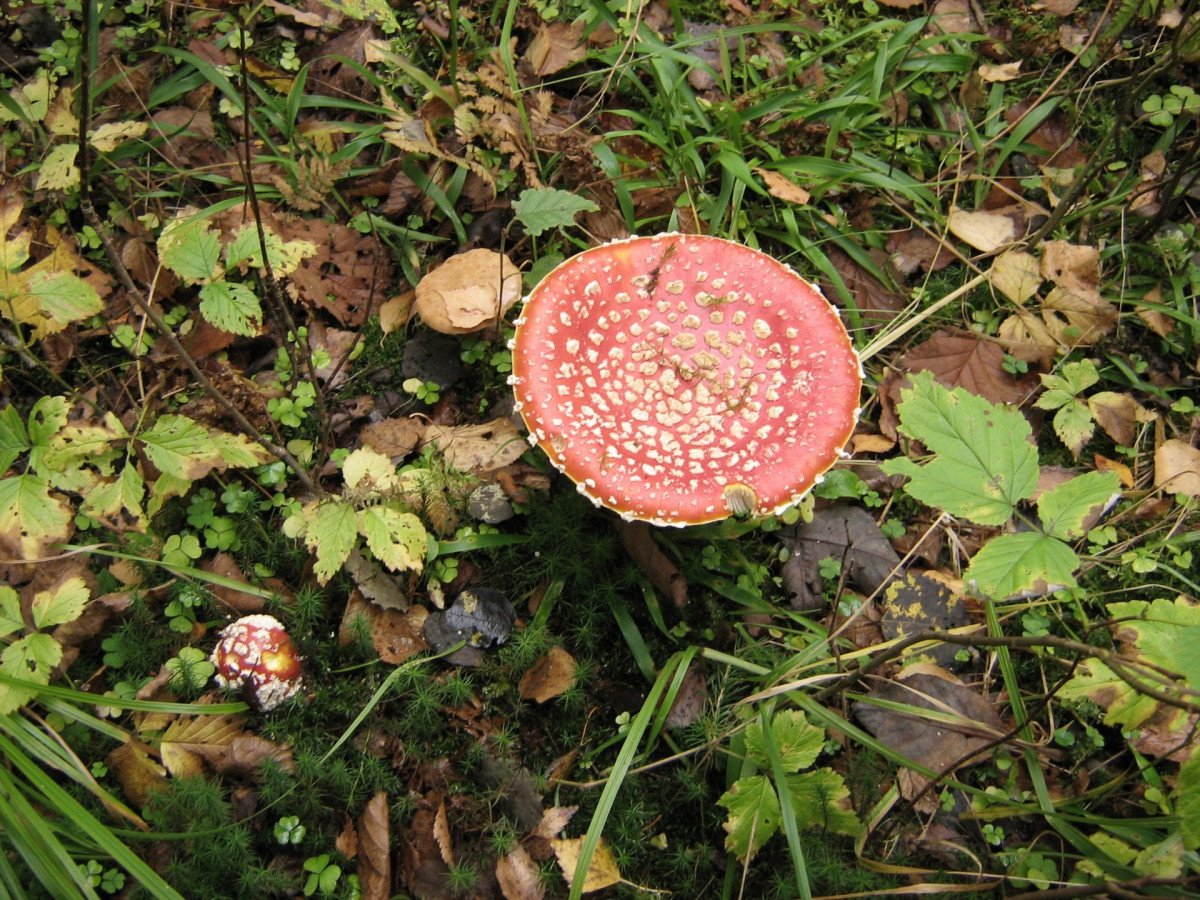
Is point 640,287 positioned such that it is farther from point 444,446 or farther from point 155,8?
point 155,8

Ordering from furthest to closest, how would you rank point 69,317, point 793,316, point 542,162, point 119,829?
point 542,162
point 793,316
point 69,317
point 119,829

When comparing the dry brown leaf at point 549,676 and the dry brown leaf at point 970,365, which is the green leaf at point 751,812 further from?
the dry brown leaf at point 970,365

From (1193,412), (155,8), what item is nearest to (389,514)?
(155,8)

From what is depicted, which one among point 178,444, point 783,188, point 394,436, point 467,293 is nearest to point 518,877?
point 394,436

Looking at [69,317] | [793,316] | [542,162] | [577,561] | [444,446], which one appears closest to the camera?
[69,317]

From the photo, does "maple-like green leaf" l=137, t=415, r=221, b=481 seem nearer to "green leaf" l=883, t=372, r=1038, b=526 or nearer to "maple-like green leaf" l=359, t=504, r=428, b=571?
"maple-like green leaf" l=359, t=504, r=428, b=571

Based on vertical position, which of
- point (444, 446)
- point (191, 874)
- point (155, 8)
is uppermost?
point (155, 8)

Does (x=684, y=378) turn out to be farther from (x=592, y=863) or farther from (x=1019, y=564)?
(x=592, y=863)
